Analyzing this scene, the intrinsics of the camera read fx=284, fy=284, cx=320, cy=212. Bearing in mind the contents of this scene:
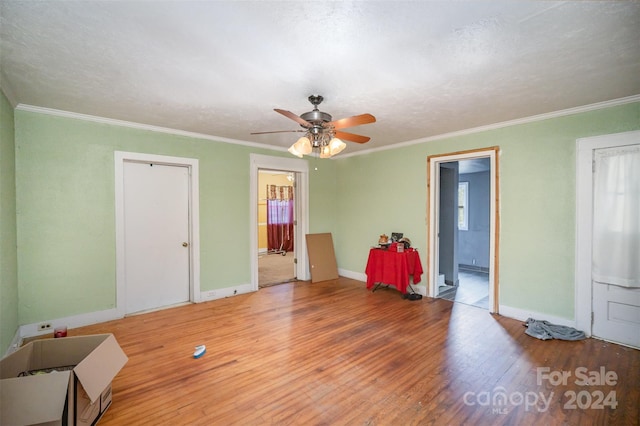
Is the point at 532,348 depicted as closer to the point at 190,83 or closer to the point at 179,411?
the point at 179,411

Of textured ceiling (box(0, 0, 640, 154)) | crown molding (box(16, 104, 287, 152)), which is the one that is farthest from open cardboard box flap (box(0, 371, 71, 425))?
crown molding (box(16, 104, 287, 152))

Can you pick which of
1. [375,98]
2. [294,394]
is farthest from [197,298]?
[375,98]

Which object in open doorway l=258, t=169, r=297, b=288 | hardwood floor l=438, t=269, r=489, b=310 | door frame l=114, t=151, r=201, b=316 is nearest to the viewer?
door frame l=114, t=151, r=201, b=316

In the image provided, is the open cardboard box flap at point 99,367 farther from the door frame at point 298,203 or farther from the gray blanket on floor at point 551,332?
the gray blanket on floor at point 551,332

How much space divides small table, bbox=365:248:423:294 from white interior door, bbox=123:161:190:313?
3015 mm

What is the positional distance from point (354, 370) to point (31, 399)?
2.17 metres

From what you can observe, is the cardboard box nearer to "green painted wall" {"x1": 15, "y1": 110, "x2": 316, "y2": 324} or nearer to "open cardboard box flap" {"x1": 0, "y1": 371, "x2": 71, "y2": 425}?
"open cardboard box flap" {"x1": 0, "y1": 371, "x2": 71, "y2": 425}

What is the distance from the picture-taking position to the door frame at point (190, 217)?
372 cm

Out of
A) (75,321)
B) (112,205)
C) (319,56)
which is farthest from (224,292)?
(319,56)

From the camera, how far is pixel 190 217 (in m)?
4.36

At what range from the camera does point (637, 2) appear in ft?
5.12

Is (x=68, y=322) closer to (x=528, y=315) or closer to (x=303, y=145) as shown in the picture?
(x=303, y=145)

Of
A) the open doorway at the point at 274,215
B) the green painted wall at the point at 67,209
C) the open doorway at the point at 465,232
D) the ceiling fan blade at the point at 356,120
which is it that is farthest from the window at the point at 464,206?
the green painted wall at the point at 67,209

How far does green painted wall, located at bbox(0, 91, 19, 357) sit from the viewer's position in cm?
259
